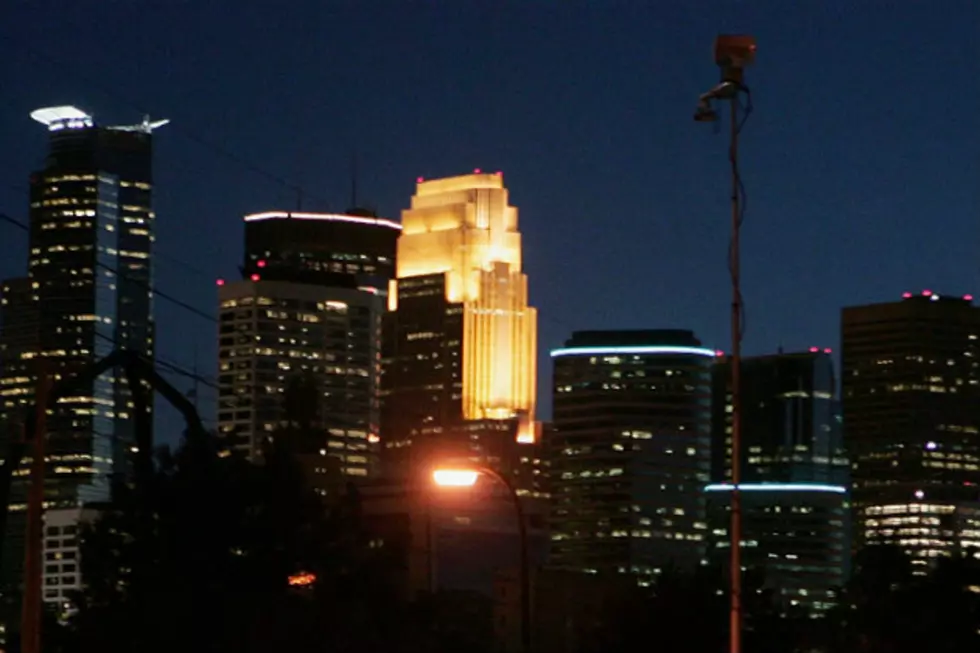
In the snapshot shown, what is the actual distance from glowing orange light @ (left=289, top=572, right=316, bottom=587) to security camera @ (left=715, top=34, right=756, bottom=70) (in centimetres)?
2310

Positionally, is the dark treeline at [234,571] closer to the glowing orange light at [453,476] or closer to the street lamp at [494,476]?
the street lamp at [494,476]

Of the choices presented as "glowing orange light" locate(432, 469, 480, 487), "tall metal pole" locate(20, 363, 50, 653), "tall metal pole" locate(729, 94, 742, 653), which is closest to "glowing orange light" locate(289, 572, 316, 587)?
"glowing orange light" locate(432, 469, 480, 487)

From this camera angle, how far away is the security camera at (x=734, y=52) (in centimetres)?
3544

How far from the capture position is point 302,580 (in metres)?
55.3

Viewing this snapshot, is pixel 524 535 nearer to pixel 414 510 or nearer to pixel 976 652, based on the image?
pixel 976 652

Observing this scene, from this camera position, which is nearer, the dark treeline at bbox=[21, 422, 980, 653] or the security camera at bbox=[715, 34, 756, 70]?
the security camera at bbox=[715, 34, 756, 70]

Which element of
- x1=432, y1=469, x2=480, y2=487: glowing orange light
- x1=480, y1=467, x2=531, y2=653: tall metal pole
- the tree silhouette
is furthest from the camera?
the tree silhouette

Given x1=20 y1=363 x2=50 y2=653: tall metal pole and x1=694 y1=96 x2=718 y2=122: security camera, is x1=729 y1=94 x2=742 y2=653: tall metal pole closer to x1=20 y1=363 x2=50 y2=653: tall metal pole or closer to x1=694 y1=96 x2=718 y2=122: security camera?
x1=694 y1=96 x2=718 y2=122: security camera

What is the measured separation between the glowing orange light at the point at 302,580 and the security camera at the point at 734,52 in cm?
2310

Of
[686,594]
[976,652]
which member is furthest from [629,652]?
[976,652]

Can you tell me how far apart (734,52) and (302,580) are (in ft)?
77.9

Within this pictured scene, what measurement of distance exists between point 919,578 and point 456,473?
35483 millimetres

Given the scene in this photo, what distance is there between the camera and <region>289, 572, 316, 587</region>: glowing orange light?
5488 cm

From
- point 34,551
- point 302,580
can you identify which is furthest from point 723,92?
point 302,580
